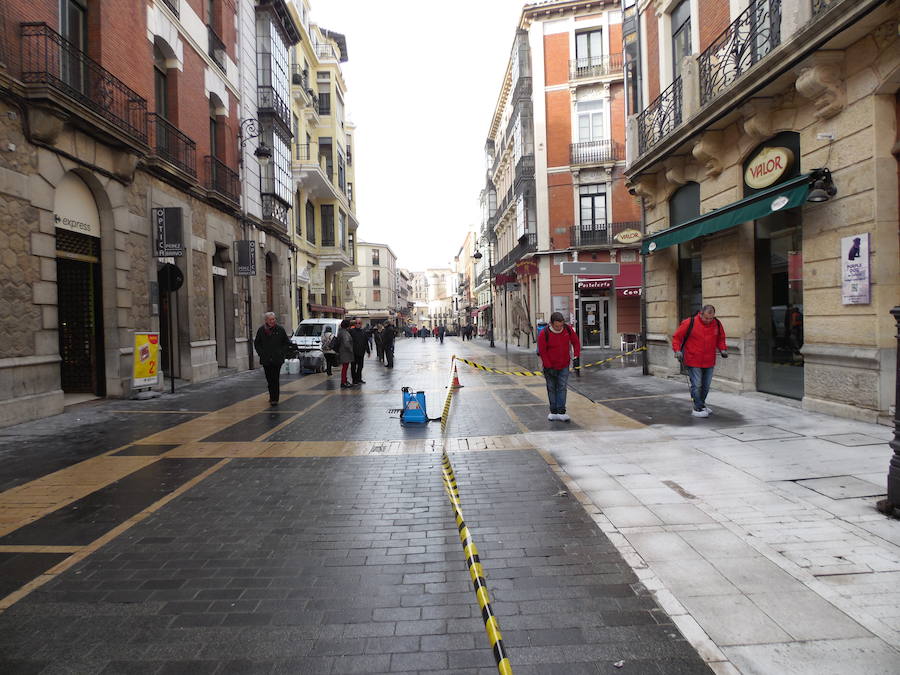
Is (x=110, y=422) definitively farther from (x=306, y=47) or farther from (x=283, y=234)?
(x=306, y=47)

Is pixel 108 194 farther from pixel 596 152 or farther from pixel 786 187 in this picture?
pixel 596 152

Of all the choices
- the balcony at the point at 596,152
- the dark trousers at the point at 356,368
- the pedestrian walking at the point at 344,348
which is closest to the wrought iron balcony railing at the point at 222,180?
the pedestrian walking at the point at 344,348

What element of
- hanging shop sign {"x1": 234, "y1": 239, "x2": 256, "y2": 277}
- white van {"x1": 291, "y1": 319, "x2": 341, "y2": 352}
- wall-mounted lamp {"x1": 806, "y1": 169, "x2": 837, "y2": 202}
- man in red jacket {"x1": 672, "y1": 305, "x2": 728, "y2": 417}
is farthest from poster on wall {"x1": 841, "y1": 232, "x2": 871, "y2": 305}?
hanging shop sign {"x1": 234, "y1": 239, "x2": 256, "y2": 277}

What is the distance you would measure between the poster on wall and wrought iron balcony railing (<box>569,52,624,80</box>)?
25633 mm

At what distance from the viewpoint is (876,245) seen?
7.34m

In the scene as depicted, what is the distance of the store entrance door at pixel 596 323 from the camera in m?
30.8

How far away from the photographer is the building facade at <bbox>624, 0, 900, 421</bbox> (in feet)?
24.0

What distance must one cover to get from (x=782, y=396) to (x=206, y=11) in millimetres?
19272

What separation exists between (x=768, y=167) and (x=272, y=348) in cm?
936

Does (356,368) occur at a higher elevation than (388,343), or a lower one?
lower

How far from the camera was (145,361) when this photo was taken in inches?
Answer: 479

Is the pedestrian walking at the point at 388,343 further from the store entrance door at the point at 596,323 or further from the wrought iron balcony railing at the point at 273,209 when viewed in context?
the store entrance door at the point at 596,323


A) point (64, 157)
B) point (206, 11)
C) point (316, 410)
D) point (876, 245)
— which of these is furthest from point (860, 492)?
point (206, 11)

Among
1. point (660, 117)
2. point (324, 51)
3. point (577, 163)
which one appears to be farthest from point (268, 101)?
point (324, 51)
